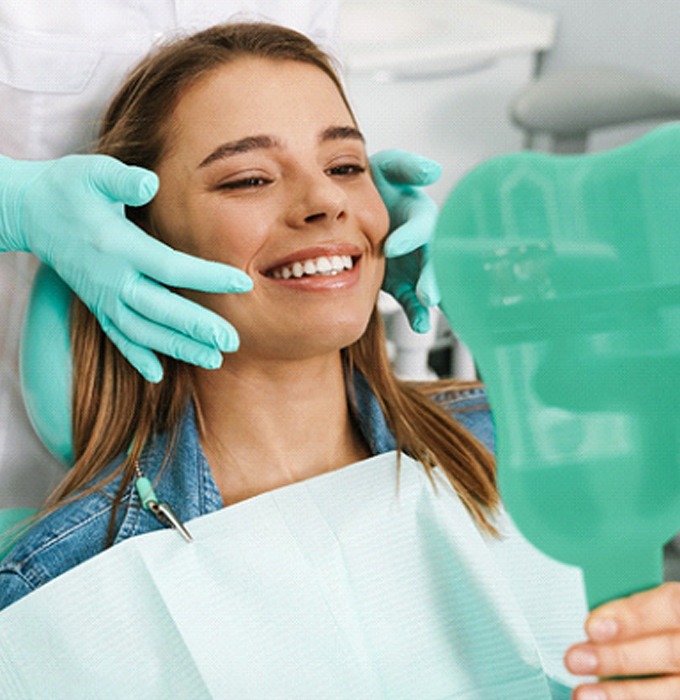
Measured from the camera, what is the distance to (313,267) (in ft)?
3.42

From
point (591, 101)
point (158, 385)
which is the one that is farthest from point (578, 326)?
point (591, 101)

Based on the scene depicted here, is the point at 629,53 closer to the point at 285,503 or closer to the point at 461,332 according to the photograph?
the point at 285,503

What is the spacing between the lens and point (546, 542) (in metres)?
0.73

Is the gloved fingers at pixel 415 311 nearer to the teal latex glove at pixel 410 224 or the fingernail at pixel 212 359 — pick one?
the teal latex glove at pixel 410 224

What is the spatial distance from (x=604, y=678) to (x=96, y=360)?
65 cm

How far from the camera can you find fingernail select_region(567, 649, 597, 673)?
28.5 inches

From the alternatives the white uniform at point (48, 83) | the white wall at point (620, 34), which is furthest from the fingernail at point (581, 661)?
the white wall at point (620, 34)

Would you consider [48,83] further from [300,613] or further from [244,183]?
[300,613]

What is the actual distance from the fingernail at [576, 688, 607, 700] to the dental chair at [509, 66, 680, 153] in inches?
49.6

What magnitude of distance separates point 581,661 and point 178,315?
49 cm

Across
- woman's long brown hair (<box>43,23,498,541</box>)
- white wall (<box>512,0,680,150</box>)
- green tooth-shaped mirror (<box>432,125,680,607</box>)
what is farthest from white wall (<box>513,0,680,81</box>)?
green tooth-shaped mirror (<box>432,125,680,607</box>)

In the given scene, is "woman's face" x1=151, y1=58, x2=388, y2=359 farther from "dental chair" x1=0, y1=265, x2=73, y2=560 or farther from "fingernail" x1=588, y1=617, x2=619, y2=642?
"fingernail" x1=588, y1=617, x2=619, y2=642

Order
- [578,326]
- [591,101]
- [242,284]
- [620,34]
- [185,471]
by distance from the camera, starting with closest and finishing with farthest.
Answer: [578,326], [242,284], [185,471], [591,101], [620,34]

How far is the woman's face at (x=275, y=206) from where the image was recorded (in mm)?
1041
